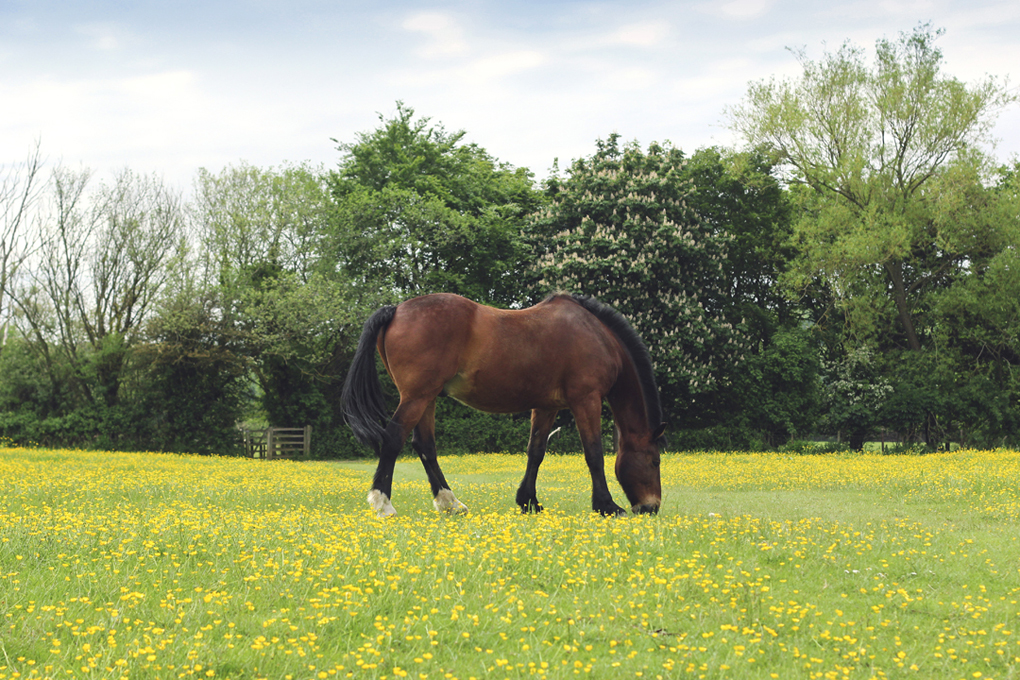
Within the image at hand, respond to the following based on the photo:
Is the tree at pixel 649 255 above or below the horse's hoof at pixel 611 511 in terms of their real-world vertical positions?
above

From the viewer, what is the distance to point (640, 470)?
10.6 m

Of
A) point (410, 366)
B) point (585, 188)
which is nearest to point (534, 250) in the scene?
point (585, 188)

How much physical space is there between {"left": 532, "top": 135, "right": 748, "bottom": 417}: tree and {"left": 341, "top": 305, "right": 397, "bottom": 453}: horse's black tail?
18.9m

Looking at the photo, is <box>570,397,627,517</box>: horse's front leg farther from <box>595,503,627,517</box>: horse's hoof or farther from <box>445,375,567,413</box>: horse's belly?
<box>445,375,567,413</box>: horse's belly

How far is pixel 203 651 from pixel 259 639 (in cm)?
35

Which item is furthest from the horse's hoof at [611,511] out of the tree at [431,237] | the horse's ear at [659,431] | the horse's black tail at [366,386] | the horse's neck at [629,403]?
the tree at [431,237]

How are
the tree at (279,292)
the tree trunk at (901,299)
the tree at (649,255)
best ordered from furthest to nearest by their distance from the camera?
1. the tree trunk at (901,299)
2. the tree at (279,292)
3. the tree at (649,255)

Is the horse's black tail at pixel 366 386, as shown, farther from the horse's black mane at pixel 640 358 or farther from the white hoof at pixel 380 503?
the horse's black mane at pixel 640 358

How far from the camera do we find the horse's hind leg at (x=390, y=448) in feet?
31.3

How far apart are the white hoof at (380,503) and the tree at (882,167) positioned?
27.3 m

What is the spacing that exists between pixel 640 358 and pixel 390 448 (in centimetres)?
376

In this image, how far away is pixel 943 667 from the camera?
535cm

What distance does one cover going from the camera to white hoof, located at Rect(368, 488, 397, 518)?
9516mm

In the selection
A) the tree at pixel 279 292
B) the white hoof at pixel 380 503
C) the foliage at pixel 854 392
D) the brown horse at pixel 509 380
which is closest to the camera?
the white hoof at pixel 380 503
